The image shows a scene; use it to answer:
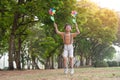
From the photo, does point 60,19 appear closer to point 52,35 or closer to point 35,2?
point 35,2

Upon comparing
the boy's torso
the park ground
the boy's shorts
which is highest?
the boy's torso

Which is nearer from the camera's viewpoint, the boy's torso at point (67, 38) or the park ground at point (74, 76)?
the park ground at point (74, 76)

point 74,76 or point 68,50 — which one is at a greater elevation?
point 68,50

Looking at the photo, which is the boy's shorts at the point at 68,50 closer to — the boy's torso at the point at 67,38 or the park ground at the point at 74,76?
the boy's torso at the point at 67,38

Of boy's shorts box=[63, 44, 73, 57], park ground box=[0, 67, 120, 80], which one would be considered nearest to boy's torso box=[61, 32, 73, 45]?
boy's shorts box=[63, 44, 73, 57]

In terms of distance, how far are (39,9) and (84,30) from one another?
20.2 metres

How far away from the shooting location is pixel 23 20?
86.5 ft

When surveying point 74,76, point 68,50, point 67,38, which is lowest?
point 74,76

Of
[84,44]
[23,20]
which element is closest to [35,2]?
[23,20]

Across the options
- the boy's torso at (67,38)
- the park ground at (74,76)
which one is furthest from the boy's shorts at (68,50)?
the park ground at (74,76)

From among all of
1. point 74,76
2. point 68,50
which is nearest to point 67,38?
point 68,50

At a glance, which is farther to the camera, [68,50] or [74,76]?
[68,50]

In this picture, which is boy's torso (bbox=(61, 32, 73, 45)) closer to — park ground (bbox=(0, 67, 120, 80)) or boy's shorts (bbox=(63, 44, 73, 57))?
boy's shorts (bbox=(63, 44, 73, 57))

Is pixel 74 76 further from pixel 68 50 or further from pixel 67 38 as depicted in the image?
pixel 67 38
